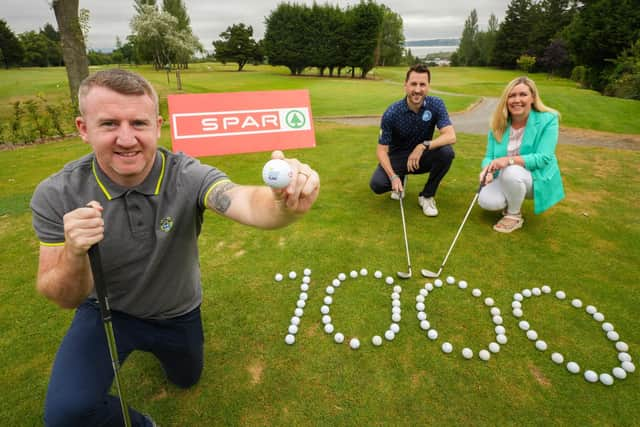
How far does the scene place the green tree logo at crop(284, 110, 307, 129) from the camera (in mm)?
8664

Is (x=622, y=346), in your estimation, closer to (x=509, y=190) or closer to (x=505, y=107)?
(x=509, y=190)

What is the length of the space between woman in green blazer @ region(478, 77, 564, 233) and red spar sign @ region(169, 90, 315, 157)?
16.1 feet

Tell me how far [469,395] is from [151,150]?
2677 millimetres

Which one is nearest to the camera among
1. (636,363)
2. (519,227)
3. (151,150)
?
(151,150)

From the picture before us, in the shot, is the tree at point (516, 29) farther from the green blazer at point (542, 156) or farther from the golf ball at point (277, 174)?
the golf ball at point (277, 174)

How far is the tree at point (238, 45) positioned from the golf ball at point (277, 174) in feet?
189

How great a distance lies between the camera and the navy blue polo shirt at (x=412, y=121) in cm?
512

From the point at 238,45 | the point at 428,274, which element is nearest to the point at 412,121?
the point at 428,274

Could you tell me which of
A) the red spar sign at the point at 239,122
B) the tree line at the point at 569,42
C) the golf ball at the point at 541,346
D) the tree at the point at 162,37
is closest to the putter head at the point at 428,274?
the golf ball at the point at 541,346

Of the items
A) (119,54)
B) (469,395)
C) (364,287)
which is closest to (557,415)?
(469,395)

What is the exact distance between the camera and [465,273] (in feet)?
12.5

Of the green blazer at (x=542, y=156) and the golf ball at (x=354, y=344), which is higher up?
the green blazer at (x=542, y=156)

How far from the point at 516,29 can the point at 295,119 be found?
61.1m

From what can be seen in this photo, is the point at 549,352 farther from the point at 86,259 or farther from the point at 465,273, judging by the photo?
the point at 86,259
